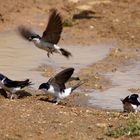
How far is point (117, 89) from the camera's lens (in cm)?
1089

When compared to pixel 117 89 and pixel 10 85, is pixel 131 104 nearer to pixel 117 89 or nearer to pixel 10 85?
pixel 10 85

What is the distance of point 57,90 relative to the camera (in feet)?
29.9

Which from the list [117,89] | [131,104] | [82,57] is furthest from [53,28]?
[82,57]

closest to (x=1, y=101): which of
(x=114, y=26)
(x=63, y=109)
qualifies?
(x=63, y=109)

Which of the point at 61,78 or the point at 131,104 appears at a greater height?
the point at 61,78

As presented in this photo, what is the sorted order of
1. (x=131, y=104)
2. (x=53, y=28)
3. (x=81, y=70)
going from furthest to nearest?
1. (x=81, y=70)
2. (x=53, y=28)
3. (x=131, y=104)

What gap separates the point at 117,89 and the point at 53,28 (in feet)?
5.31

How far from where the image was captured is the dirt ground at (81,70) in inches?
273

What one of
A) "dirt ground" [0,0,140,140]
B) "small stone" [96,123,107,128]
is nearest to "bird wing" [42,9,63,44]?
"dirt ground" [0,0,140,140]

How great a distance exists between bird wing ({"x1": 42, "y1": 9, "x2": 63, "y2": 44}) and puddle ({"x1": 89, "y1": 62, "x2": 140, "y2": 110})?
3.42 feet

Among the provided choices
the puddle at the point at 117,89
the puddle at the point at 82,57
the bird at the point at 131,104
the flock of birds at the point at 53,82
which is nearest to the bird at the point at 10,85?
the flock of birds at the point at 53,82

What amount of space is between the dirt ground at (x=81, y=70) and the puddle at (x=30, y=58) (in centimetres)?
31

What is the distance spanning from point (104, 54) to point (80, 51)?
566 millimetres

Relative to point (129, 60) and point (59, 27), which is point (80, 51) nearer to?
point (129, 60)
